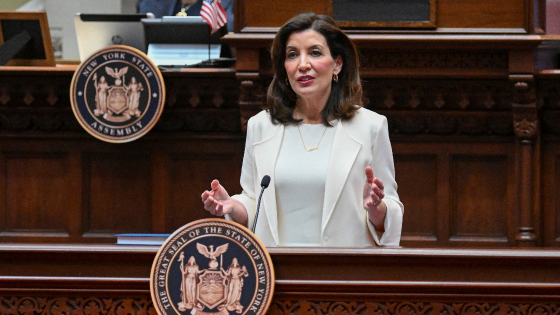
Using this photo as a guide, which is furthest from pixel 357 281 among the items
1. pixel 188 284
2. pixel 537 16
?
pixel 537 16

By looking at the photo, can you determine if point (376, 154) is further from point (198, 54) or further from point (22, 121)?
point (22, 121)

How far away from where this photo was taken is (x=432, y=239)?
143 inches

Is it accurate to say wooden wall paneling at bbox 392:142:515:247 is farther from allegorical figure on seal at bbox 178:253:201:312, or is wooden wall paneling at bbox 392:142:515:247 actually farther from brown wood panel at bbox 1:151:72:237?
allegorical figure on seal at bbox 178:253:201:312

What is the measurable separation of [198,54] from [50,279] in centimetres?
225

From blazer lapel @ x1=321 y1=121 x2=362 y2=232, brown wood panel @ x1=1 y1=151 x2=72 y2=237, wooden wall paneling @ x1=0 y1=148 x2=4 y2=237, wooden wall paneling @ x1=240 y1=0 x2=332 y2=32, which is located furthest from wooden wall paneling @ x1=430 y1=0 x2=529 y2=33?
wooden wall paneling @ x1=0 y1=148 x2=4 y2=237

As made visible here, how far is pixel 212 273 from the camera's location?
1.60 meters

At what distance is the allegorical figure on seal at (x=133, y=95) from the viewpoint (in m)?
3.59

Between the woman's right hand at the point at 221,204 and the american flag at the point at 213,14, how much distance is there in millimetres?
1477

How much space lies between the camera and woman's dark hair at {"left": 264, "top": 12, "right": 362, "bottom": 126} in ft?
7.72

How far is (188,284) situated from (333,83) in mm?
1103

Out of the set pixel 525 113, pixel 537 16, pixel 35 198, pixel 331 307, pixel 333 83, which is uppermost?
pixel 537 16

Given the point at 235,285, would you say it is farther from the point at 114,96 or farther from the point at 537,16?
the point at 537,16

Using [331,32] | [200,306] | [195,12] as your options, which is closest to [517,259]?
[200,306]

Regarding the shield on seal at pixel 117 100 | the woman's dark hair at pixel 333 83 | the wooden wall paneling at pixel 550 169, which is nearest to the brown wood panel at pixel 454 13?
the wooden wall paneling at pixel 550 169
